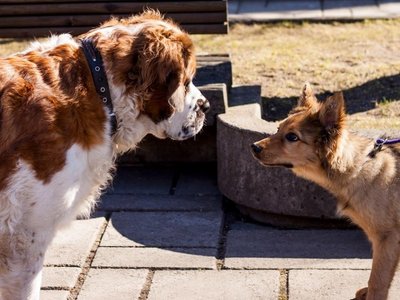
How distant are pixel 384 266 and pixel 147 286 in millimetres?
1417

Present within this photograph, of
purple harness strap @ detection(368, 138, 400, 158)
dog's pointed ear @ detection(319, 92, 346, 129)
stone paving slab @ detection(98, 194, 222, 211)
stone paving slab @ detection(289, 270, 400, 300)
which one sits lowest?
stone paving slab @ detection(98, 194, 222, 211)

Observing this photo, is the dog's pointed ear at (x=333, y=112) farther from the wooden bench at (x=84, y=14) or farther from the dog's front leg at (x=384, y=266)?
the wooden bench at (x=84, y=14)

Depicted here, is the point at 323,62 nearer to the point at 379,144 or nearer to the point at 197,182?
the point at 197,182

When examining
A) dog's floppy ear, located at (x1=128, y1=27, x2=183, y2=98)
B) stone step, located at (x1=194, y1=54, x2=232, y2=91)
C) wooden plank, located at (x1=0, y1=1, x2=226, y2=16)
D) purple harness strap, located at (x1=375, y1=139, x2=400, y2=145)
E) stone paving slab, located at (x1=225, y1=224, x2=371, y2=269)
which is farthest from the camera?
wooden plank, located at (x1=0, y1=1, x2=226, y2=16)

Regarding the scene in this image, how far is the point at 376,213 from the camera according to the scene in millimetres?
5195

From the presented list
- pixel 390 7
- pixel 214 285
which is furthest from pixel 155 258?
pixel 390 7

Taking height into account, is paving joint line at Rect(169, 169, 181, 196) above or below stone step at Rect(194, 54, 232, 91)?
below

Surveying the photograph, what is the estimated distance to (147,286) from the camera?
550cm

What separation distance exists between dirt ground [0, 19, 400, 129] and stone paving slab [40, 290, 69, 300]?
2.61 metres

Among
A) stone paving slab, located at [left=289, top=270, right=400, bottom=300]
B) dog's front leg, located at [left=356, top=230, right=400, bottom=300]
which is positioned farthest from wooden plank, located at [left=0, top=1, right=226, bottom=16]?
dog's front leg, located at [left=356, top=230, right=400, bottom=300]

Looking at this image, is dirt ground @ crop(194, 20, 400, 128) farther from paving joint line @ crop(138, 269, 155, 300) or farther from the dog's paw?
paving joint line @ crop(138, 269, 155, 300)

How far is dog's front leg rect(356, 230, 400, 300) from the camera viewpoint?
16.7ft

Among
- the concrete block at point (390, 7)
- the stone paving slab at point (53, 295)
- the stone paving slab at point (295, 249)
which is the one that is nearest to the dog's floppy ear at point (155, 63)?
the stone paving slab at point (53, 295)

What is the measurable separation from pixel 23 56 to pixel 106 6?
3.09 meters
